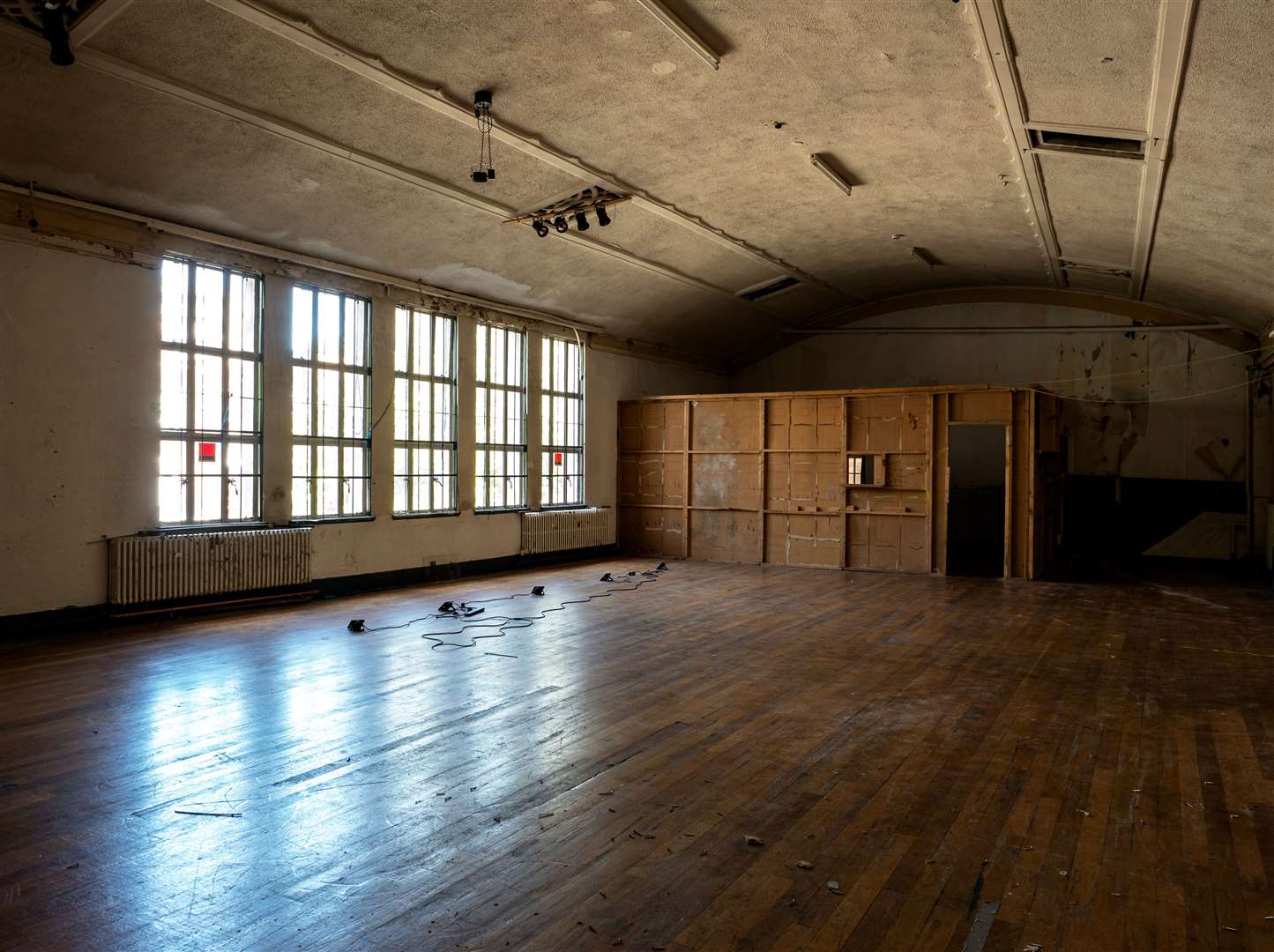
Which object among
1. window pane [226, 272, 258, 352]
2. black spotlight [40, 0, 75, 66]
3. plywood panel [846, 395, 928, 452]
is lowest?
plywood panel [846, 395, 928, 452]

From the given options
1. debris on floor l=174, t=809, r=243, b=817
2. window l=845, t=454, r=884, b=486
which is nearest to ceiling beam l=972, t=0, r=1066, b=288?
window l=845, t=454, r=884, b=486

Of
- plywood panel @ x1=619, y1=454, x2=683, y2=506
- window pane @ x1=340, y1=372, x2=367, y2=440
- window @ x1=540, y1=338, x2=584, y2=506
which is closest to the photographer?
window pane @ x1=340, y1=372, x2=367, y2=440

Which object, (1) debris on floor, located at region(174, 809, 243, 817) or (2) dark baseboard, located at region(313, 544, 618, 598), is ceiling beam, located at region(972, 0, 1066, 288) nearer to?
(1) debris on floor, located at region(174, 809, 243, 817)

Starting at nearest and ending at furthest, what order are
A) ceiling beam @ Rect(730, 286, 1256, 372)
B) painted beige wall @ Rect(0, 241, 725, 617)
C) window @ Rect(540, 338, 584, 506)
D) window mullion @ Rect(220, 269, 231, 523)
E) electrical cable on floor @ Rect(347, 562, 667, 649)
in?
1. painted beige wall @ Rect(0, 241, 725, 617)
2. electrical cable on floor @ Rect(347, 562, 667, 649)
3. window mullion @ Rect(220, 269, 231, 523)
4. window @ Rect(540, 338, 584, 506)
5. ceiling beam @ Rect(730, 286, 1256, 372)

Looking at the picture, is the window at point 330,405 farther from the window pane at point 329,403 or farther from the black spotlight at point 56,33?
the black spotlight at point 56,33

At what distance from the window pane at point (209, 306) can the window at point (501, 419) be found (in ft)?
11.9

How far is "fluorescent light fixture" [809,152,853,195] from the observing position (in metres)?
8.97

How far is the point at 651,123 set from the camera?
25.9ft

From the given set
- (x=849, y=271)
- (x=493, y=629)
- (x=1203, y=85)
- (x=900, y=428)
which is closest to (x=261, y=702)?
(x=493, y=629)

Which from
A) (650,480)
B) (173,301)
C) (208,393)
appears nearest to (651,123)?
(173,301)

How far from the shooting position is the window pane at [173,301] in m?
8.12

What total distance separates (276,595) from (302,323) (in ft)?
9.81

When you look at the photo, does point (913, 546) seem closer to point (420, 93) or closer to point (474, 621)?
point (474, 621)

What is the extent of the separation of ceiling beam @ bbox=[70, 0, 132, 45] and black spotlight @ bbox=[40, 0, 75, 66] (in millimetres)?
144
